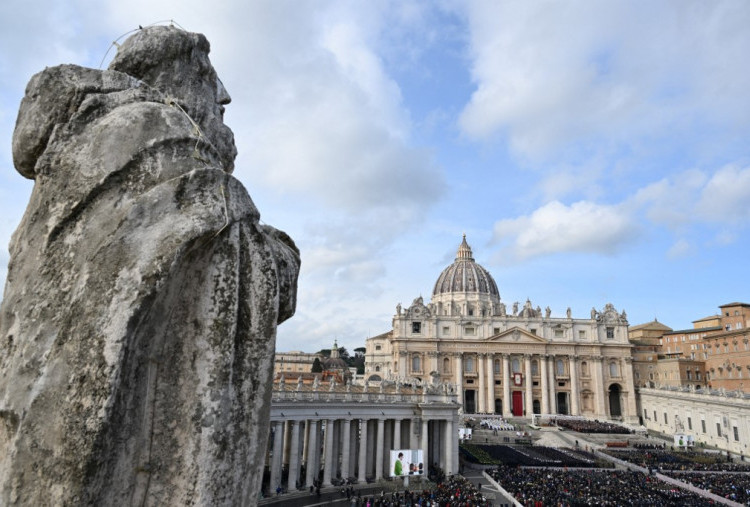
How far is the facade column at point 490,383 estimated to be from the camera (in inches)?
3605

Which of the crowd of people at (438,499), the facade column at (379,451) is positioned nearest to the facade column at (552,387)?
the facade column at (379,451)

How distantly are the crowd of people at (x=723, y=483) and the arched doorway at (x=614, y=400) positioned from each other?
198 ft

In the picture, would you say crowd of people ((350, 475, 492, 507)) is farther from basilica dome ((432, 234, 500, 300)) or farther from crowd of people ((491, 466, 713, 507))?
basilica dome ((432, 234, 500, 300))

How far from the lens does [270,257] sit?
11.2ft

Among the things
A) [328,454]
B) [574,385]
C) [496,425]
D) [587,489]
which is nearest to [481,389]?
[574,385]

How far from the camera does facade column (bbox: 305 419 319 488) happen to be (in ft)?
112

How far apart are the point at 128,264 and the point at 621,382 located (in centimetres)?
10501

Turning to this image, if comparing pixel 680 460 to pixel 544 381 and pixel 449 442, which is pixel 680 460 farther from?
pixel 544 381

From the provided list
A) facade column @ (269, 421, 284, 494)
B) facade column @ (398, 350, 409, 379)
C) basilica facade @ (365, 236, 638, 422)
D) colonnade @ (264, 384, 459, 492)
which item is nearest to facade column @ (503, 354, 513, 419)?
basilica facade @ (365, 236, 638, 422)

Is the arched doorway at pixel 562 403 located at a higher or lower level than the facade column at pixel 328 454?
higher

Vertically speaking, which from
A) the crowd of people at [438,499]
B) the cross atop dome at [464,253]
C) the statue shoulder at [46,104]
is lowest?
the crowd of people at [438,499]

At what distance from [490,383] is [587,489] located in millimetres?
63236

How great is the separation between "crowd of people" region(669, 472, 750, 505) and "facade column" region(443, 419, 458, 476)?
1551cm

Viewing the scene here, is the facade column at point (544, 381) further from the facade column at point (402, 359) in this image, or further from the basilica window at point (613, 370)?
the facade column at point (402, 359)
